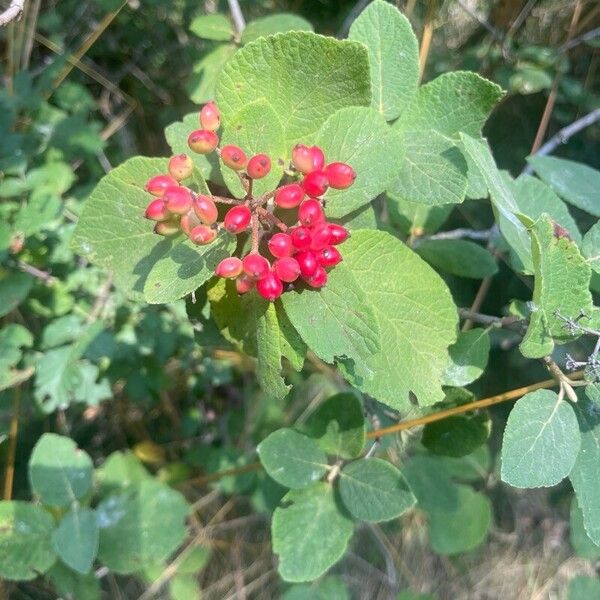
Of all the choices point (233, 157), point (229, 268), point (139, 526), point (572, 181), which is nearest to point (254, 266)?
point (229, 268)

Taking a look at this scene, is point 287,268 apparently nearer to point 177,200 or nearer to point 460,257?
point 177,200

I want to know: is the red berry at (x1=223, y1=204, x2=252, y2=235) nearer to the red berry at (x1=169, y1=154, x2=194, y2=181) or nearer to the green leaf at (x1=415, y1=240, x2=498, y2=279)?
the red berry at (x1=169, y1=154, x2=194, y2=181)

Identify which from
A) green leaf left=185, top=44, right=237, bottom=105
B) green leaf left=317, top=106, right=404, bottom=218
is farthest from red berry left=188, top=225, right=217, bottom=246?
green leaf left=185, top=44, right=237, bottom=105

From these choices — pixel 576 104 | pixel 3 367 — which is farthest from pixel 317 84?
pixel 576 104

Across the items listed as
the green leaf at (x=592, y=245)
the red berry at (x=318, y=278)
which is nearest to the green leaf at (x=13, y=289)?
the red berry at (x=318, y=278)

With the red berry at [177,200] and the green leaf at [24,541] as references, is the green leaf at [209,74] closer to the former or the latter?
the red berry at [177,200]

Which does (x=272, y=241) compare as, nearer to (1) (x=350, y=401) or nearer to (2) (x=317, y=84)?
(2) (x=317, y=84)

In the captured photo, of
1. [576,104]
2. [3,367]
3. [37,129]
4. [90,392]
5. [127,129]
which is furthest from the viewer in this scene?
[127,129]
